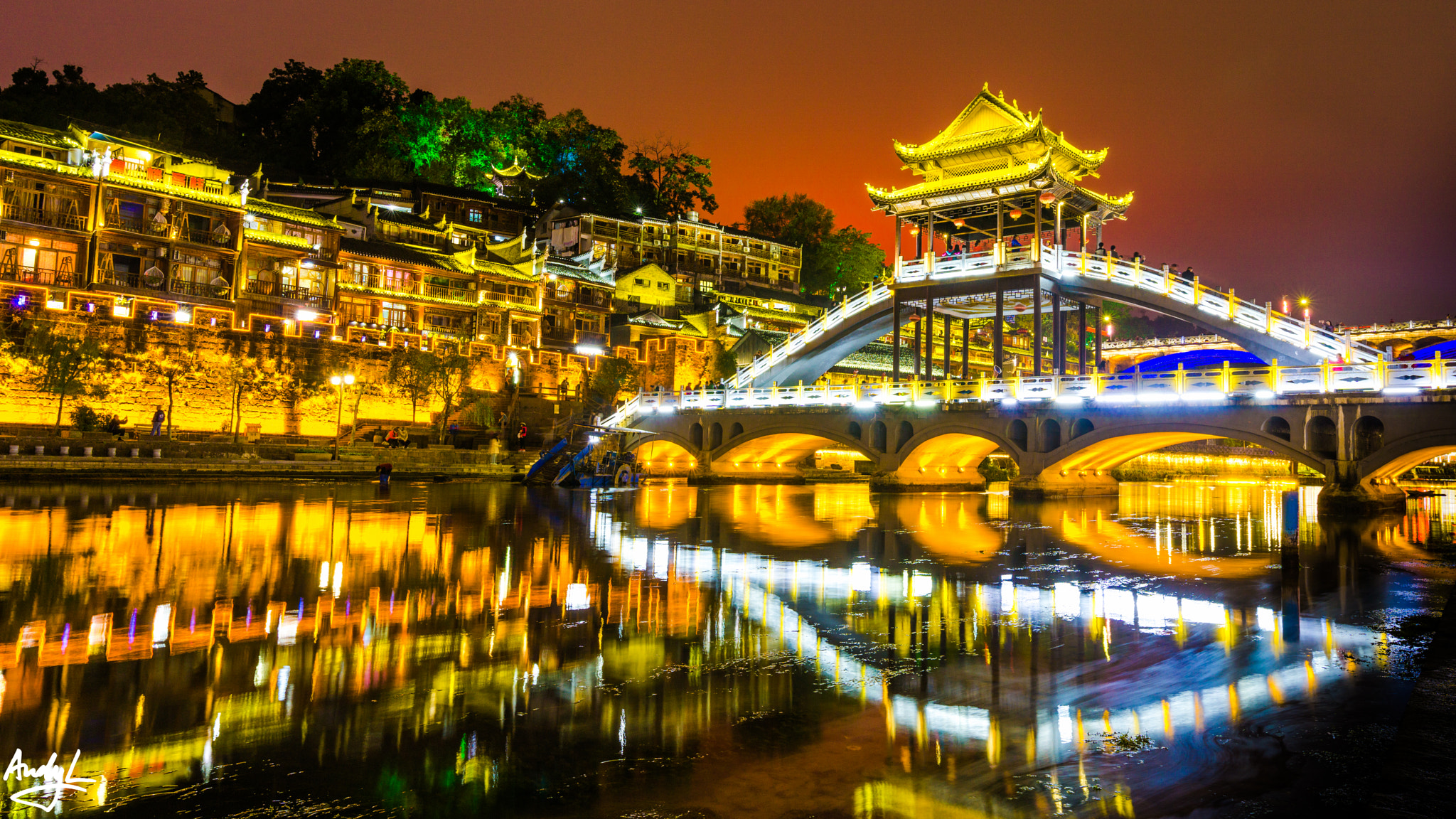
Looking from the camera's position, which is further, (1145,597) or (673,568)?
(673,568)

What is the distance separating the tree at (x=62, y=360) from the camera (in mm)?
39125

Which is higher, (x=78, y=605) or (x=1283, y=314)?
(x=1283, y=314)

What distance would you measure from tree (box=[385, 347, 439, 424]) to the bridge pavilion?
28.9m

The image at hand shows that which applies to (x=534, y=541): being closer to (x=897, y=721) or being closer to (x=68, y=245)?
(x=897, y=721)

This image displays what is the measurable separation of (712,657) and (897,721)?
240 cm

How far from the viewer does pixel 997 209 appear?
41.3 metres

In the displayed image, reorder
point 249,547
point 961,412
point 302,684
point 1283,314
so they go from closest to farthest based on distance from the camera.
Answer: point 302,684
point 249,547
point 1283,314
point 961,412

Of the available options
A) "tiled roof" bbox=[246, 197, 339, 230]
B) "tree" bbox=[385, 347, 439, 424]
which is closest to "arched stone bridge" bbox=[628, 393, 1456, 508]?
"tree" bbox=[385, 347, 439, 424]

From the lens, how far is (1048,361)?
7956 centimetres

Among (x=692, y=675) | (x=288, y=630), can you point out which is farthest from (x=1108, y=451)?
(x=288, y=630)

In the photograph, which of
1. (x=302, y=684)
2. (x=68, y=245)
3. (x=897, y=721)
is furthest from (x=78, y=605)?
(x=68, y=245)

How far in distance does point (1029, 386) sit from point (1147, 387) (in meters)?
4.47

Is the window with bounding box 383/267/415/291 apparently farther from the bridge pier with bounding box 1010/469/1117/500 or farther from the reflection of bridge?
the bridge pier with bounding box 1010/469/1117/500

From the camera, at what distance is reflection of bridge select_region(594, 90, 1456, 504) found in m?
24.7
